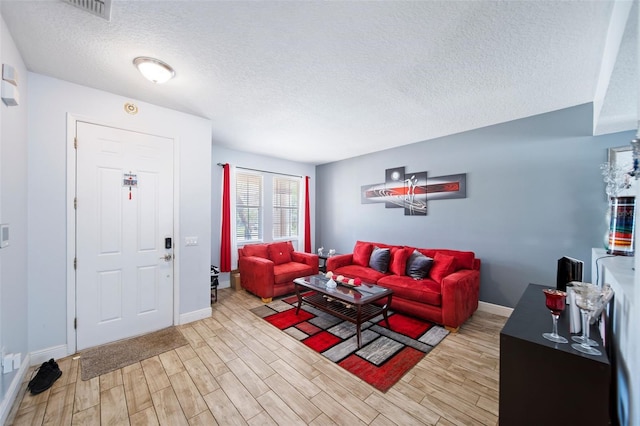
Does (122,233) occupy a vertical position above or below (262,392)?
above

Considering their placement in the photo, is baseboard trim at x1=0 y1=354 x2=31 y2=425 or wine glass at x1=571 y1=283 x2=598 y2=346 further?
baseboard trim at x1=0 y1=354 x2=31 y2=425

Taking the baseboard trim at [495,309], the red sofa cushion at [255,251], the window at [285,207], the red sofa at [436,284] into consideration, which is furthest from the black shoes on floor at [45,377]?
the baseboard trim at [495,309]

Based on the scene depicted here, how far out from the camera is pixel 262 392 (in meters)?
1.90

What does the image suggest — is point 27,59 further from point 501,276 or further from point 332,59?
point 501,276

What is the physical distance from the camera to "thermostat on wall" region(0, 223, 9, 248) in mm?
1591

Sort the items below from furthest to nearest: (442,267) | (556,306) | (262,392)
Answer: (442,267) → (262,392) → (556,306)

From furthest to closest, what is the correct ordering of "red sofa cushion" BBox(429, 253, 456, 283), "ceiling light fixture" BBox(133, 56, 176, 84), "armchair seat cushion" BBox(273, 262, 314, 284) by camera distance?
"armchair seat cushion" BBox(273, 262, 314, 284) < "red sofa cushion" BBox(429, 253, 456, 283) < "ceiling light fixture" BBox(133, 56, 176, 84)

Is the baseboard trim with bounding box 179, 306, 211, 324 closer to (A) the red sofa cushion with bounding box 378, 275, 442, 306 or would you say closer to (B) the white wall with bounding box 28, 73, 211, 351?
(B) the white wall with bounding box 28, 73, 211, 351

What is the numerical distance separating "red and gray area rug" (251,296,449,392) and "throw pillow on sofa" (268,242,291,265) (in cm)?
115

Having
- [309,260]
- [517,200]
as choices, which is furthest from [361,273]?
[517,200]

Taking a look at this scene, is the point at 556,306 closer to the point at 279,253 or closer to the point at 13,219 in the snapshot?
the point at 13,219

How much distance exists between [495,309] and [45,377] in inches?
197

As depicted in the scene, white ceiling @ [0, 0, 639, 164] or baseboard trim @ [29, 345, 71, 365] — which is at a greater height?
white ceiling @ [0, 0, 639, 164]

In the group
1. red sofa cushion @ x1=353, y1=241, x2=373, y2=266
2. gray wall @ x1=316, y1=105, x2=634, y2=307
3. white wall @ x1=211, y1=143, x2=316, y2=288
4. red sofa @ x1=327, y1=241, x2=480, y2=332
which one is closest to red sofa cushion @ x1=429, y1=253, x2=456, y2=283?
red sofa @ x1=327, y1=241, x2=480, y2=332
